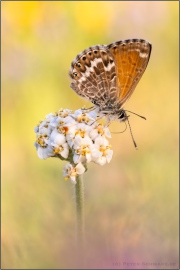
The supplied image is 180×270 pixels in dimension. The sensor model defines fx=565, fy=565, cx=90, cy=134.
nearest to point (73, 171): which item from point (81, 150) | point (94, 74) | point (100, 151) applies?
point (81, 150)

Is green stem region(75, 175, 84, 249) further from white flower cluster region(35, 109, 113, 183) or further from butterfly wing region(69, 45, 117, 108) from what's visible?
butterfly wing region(69, 45, 117, 108)

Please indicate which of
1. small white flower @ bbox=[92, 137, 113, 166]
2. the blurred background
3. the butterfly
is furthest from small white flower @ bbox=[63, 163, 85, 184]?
the butterfly

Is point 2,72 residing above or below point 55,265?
above

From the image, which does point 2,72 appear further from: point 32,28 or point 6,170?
point 6,170

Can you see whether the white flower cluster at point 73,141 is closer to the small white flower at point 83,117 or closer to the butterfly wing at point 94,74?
the small white flower at point 83,117

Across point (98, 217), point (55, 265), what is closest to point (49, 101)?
point (98, 217)

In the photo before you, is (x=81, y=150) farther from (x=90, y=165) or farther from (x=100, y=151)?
(x=90, y=165)
